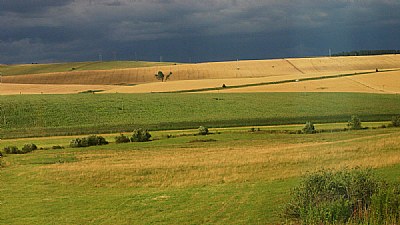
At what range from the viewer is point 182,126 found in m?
71.0

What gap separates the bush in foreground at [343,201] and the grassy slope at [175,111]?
169 feet

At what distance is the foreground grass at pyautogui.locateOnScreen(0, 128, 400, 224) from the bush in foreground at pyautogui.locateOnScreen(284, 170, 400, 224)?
125 cm

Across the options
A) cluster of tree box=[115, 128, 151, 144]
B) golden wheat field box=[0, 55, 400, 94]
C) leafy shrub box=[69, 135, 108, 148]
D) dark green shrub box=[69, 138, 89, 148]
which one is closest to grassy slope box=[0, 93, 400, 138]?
cluster of tree box=[115, 128, 151, 144]

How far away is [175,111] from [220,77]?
222 ft

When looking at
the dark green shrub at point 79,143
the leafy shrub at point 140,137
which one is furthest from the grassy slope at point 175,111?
the dark green shrub at point 79,143

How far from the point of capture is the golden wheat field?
113625mm

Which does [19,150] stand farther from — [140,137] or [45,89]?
[45,89]

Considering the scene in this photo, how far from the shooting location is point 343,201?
17.3 metres

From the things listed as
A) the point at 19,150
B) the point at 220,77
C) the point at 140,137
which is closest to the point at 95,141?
the point at 140,137

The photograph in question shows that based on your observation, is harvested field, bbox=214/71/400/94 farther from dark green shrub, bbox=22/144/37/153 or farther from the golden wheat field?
dark green shrub, bbox=22/144/37/153

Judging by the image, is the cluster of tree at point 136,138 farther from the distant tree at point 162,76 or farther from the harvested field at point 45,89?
the distant tree at point 162,76

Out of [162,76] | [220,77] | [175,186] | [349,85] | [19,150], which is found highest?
[162,76]

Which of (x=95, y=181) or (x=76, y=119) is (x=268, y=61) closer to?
(x=76, y=119)

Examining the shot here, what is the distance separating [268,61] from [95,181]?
485 ft
